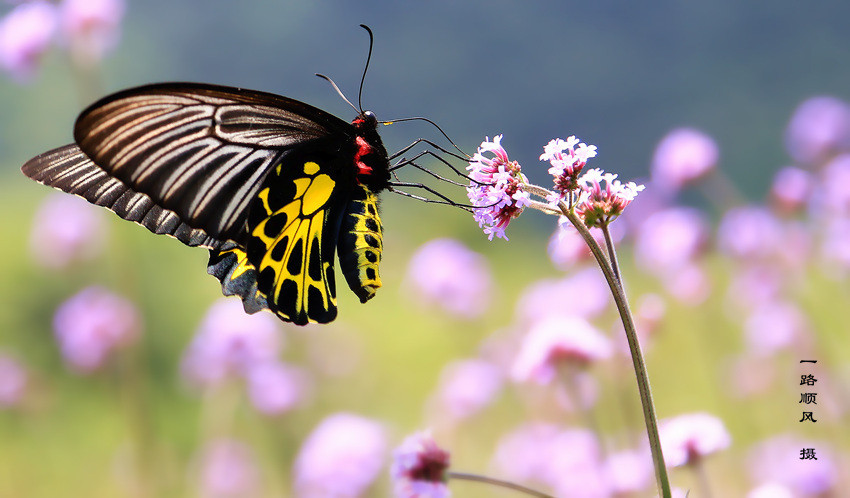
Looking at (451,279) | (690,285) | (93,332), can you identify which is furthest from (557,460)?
(93,332)

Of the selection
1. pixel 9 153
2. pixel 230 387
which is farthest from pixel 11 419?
pixel 9 153

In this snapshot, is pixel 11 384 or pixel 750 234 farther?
pixel 11 384

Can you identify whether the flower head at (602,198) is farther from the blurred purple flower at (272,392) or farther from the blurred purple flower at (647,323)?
the blurred purple flower at (272,392)

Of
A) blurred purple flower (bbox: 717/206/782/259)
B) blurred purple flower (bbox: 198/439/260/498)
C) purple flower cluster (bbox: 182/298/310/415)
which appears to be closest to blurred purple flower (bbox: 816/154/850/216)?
blurred purple flower (bbox: 717/206/782/259)

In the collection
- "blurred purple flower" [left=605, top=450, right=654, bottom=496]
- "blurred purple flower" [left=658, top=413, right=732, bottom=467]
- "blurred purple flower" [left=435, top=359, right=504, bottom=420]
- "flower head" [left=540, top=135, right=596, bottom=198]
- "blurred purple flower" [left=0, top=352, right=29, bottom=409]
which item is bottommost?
"blurred purple flower" [left=658, top=413, right=732, bottom=467]

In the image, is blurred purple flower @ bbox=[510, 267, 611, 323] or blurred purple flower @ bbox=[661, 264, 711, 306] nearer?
blurred purple flower @ bbox=[510, 267, 611, 323]

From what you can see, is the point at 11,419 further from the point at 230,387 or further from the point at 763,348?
the point at 763,348

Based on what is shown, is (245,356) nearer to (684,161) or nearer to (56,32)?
(56,32)

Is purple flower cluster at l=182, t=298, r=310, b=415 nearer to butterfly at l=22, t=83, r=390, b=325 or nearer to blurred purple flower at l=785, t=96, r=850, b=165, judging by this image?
butterfly at l=22, t=83, r=390, b=325
